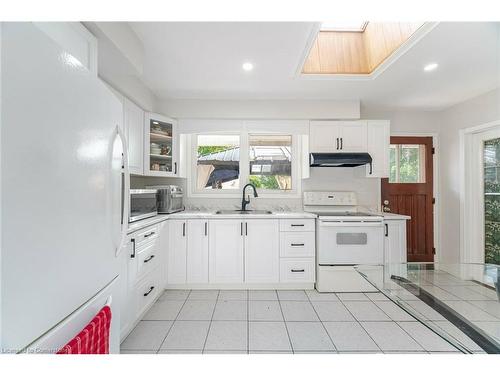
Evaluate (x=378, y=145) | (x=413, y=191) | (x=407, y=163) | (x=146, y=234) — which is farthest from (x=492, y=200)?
(x=146, y=234)

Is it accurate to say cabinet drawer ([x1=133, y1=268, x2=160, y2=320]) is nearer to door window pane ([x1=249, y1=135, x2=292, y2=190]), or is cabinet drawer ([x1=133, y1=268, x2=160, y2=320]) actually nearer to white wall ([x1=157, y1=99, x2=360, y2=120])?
door window pane ([x1=249, y1=135, x2=292, y2=190])

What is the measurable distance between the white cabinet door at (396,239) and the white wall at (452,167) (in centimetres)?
118

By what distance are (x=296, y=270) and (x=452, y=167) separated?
2756mm

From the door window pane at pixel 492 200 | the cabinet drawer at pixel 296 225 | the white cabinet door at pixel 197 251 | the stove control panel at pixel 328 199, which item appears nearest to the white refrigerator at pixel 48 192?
the white cabinet door at pixel 197 251

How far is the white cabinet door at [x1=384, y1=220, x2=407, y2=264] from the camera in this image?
278cm

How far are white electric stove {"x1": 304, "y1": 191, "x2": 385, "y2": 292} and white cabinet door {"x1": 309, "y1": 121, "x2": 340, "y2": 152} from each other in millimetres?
937

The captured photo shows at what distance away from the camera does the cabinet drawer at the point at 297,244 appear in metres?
2.78

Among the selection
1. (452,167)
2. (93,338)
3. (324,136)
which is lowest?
(93,338)

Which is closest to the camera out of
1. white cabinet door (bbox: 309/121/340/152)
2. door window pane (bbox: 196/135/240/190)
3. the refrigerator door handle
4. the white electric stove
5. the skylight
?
the refrigerator door handle

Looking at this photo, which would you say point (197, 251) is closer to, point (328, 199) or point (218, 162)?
point (218, 162)

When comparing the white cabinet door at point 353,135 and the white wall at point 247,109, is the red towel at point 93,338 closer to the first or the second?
the white wall at point 247,109

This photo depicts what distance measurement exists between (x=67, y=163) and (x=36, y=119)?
166mm

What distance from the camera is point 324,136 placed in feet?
10.1

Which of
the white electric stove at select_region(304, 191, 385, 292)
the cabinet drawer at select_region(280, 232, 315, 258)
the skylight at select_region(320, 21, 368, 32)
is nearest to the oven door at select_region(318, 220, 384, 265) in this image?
the white electric stove at select_region(304, 191, 385, 292)
